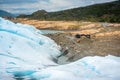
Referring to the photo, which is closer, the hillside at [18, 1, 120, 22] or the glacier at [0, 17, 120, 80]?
the glacier at [0, 17, 120, 80]

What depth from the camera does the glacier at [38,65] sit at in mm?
8469

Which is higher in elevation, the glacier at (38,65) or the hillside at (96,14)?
the hillside at (96,14)

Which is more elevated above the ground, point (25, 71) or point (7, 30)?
point (7, 30)

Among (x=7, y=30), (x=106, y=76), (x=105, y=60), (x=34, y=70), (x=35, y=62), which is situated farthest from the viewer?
(x=7, y=30)

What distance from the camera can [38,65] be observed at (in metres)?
10.3

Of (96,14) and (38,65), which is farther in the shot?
(96,14)

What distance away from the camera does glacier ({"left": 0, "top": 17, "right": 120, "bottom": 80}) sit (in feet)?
27.8

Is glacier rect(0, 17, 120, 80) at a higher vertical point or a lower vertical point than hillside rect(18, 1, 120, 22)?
lower

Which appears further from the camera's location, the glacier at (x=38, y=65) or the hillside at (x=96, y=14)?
the hillside at (x=96, y=14)

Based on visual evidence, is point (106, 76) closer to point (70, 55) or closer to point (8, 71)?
point (8, 71)

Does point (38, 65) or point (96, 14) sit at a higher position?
point (96, 14)

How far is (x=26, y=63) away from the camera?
1032 centimetres

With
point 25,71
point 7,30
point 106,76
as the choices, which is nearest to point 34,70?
point 25,71

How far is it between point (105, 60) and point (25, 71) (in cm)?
298
